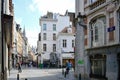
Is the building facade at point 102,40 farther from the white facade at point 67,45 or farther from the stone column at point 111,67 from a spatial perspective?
the white facade at point 67,45

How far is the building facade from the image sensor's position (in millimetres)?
19188

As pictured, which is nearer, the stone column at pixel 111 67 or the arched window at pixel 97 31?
the stone column at pixel 111 67

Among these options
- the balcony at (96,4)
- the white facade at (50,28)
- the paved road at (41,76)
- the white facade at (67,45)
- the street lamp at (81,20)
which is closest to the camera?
the balcony at (96,4)

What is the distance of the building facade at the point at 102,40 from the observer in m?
19.2

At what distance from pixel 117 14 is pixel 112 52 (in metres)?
2.47

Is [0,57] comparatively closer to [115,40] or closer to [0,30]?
[0,30]

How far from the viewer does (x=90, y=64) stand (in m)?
24.4

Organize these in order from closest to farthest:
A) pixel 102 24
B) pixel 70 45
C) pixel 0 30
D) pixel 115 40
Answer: pixel 0 30 < pixel 115 40 < pixel 102 24 < pixel 70 45

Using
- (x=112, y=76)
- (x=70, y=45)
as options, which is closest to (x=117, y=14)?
(x=112, y=76)

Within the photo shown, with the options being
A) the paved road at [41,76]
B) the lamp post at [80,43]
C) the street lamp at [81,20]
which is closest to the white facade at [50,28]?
the paved road at [41,76]

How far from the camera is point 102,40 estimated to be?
2158cm

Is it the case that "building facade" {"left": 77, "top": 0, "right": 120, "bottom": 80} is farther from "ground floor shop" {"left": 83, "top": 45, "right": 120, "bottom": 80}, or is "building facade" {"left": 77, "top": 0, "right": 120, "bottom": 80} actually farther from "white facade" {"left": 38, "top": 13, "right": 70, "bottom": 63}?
"white facade" {"left": 38, "top": 13, "right": 70, "bottom": 63}

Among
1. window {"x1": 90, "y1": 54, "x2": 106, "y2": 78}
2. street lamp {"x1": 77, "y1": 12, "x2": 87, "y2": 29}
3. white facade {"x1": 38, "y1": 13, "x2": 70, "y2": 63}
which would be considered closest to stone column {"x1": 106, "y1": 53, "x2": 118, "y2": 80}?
window {"x1": 90, "y1": 54, "x2": 106, "y2": 78}

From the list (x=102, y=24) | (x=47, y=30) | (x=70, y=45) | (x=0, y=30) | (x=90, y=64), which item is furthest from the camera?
(x=47, y=30)
